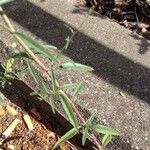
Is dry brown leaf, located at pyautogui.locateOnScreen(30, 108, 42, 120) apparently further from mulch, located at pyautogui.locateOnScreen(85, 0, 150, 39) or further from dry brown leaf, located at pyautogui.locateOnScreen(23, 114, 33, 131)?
mulch, located at pyautogui.locateOnScreen(85, 0, 150, 39)

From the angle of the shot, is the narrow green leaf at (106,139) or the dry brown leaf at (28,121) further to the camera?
the dry brown leaf at (28,121)

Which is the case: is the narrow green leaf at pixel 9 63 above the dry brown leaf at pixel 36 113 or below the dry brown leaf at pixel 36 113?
above

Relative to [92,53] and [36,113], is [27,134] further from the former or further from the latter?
[92,53]

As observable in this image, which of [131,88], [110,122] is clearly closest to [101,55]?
[131,88]

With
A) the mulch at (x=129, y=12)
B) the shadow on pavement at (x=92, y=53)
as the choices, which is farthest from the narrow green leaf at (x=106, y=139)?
the mulch at (x=129, y=12)

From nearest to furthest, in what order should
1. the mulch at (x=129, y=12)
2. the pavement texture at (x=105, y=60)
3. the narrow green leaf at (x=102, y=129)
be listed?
the narrow green leaf at (x=102, y=129) < the pavement texture at (x=105, y=60) < the mulch at (x=129, y=12)

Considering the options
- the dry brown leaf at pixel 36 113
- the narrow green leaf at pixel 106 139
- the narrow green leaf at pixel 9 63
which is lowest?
the dry brown leaf at pixel 36 113

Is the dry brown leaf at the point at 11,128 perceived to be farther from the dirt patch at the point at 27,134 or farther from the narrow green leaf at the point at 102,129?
the narrow green leaf at the point at 102,129

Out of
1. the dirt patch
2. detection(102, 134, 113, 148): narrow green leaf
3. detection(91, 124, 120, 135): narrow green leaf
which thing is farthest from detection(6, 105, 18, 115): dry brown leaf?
detection(91, 124, 120, 135): narrow green leaf
